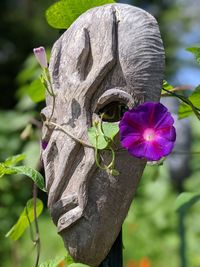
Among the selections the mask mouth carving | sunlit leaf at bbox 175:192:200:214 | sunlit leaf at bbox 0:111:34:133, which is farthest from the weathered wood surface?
sunlit leaf at bbox 0:111:34:133

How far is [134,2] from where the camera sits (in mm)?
10789

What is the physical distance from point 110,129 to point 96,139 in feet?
→ 0.09

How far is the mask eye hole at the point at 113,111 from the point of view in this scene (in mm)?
1001

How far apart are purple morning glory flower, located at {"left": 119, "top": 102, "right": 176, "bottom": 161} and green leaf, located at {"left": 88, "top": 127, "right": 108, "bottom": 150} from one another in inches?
1.0

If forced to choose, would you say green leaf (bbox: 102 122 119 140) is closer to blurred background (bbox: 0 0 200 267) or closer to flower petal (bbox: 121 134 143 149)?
flower petal (bbox: 121 134 143 149)

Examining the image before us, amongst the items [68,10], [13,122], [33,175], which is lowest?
[13,122]

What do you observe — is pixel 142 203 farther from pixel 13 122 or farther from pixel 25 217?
pixel 25 217

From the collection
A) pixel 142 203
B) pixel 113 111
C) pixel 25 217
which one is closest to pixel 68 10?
pixel 113 111

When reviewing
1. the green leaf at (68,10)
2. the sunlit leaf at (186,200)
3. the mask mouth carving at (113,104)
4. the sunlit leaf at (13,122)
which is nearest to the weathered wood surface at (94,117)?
the mask mouth carving at (113,104)

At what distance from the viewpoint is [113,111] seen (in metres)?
1.02

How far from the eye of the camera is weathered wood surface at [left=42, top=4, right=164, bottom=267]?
98 centimetres

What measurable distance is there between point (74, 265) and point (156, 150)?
0.65ft

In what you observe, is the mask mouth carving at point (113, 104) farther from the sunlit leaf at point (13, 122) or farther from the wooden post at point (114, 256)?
the sunlit leaf at point (13, 122)

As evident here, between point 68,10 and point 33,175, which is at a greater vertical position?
point 68,10
